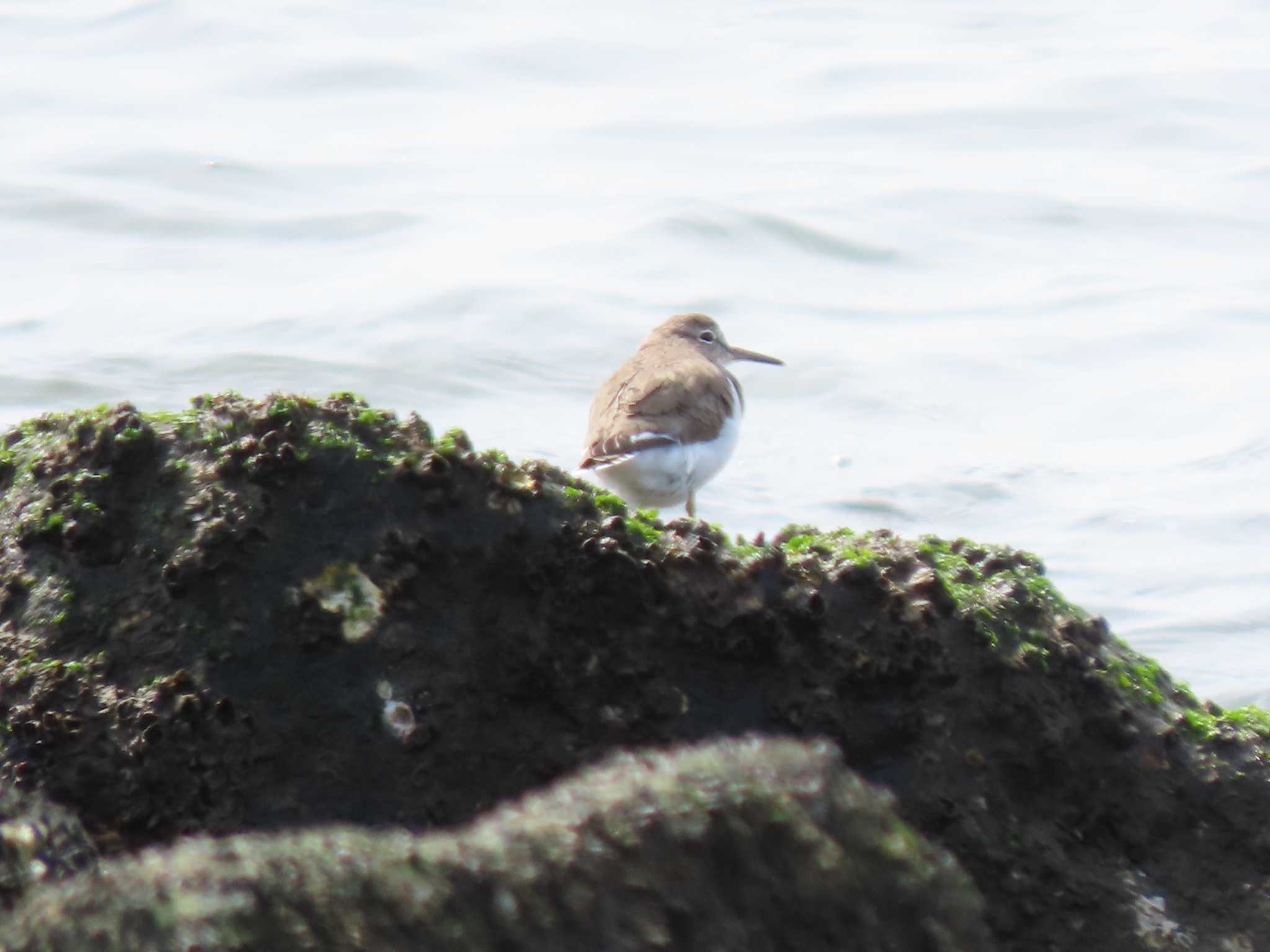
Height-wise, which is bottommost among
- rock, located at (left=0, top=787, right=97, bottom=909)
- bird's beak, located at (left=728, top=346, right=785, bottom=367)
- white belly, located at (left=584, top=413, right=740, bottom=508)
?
white belly, located at (left=584, top=413, right=740, bottom=508)

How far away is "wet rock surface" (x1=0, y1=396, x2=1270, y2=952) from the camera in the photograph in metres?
3.16

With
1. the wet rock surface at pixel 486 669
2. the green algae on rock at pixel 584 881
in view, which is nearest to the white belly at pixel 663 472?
the wet rock surface at pixel 486 669

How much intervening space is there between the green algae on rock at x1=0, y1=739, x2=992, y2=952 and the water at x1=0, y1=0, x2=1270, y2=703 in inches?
235

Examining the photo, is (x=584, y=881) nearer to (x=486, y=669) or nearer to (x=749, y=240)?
(x=486, y=669)

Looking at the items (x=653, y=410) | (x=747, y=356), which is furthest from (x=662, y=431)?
(x=747, y=356)

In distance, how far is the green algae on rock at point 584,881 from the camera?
6.64 ft

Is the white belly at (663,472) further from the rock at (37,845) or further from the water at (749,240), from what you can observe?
the rock at (37,845)

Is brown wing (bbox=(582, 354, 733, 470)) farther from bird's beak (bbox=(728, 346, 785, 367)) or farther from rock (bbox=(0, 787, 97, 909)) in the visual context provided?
rock (bbox=(0, 787, 97, 909))

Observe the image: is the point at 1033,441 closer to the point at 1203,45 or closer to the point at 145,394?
the point at 145,394

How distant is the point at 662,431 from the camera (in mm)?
7668

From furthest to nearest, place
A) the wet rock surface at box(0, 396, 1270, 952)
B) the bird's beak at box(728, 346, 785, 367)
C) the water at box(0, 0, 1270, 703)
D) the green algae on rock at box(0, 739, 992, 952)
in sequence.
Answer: the water at box(0, 0, 1270, 703) → the bird's beak at box(728, 346, 785, 367) → the wet rock surface at box(0, 396, 1270, 952) → the green algae on rock at box(0, 739, 992, 952)

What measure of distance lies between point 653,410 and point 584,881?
5758 mm

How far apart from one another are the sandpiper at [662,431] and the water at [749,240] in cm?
149

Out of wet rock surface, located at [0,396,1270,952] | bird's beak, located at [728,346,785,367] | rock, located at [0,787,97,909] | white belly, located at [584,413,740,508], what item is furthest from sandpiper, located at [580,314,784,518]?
rock, located at [0,787,97,909]
